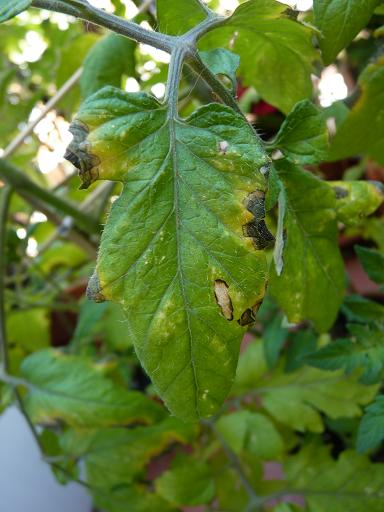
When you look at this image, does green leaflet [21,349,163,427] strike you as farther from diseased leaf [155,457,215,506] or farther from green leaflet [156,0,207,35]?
green leaflet [156,0,207,35]

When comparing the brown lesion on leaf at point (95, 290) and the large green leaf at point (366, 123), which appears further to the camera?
the large green leaf at point (366, 123)

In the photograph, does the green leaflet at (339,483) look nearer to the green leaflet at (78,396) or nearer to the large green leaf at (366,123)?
the green leaflet at (78,396)

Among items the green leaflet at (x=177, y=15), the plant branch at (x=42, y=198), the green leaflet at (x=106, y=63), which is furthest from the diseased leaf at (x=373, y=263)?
the plant branch at (x=42, y=198)

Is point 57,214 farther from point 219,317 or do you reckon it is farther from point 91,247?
point 219,317

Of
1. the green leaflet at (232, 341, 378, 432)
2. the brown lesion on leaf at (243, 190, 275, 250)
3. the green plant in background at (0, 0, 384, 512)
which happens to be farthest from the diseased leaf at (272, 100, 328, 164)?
the green leaflet at (232, 341, 378, 432)

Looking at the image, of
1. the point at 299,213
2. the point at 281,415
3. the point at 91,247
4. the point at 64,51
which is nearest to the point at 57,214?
the point at 91,247

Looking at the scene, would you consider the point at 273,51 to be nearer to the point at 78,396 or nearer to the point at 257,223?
the point at 257,223

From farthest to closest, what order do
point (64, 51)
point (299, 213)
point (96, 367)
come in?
1. point (64, 51)
2. point (96, 367)
3. point (299, 213)
